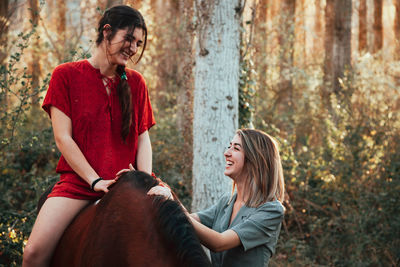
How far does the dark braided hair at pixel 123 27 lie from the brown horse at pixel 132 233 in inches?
19.1

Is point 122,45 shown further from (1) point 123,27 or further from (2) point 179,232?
(2) point 179,232

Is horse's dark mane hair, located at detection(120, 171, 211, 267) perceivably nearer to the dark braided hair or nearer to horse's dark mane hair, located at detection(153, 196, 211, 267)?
horse's dark mane hair, located at detection(153, 196, 211, 267)

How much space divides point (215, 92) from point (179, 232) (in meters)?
3.45

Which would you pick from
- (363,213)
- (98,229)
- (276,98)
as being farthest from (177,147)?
(98,229)

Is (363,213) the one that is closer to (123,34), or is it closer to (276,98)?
(123,34)

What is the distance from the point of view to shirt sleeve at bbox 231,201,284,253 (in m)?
2.89

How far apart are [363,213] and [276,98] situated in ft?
22.6

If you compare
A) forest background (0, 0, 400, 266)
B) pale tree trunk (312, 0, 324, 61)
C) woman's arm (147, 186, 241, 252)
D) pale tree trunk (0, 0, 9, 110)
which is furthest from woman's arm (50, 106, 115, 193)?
pale tree trunk (312, 0, 324, 61)

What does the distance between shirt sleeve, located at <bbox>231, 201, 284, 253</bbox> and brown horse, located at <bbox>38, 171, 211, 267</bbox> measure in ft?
2.10

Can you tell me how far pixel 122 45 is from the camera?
299 centimetres

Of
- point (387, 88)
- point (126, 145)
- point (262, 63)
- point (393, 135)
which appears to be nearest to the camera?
point (126, 145)

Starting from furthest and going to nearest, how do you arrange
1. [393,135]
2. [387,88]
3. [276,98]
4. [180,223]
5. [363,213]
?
[276,98]
[387,88]
[393,135]
[363,213]
[180,223]

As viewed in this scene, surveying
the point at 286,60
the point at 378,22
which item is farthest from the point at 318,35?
the point at 286,60

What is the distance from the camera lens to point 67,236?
2873 millimetres
